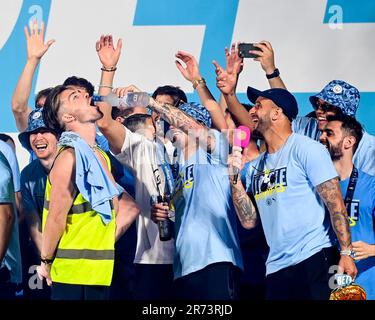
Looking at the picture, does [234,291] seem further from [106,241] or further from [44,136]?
[44,136]

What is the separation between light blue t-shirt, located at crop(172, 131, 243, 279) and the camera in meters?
5.15

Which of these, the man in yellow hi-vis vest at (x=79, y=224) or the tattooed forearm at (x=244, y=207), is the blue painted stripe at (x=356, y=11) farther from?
the man in yellow hi-vis vest at (x=79, y=224)

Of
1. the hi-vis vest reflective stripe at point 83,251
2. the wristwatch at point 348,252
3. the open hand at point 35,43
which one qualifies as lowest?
the hi-vis vest reflective stripe at point 83,251

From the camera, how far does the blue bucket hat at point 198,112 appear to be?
5312 millimetres

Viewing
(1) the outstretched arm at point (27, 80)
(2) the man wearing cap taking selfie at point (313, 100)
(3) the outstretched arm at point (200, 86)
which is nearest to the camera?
(2) the man wearing cap taking selfie at point (313, 100)

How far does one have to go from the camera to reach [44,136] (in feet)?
17.7

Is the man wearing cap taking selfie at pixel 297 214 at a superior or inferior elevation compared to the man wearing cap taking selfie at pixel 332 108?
inferior

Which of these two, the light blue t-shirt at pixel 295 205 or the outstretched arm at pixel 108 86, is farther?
the outstretched arm at pixel 108 86

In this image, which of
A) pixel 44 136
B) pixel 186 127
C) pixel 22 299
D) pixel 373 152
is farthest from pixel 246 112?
pixel 22 299

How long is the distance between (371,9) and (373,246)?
4.23ft

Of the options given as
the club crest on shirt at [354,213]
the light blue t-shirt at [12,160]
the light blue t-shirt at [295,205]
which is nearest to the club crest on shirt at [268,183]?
the light blue t-shirt at [295,205]

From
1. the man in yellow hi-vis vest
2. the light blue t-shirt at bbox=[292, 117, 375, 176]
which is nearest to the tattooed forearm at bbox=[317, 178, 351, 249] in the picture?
the light blue t-shirt at bbox=[292, 117, 375, 176]

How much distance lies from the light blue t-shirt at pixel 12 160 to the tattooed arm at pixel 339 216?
1.64 meters

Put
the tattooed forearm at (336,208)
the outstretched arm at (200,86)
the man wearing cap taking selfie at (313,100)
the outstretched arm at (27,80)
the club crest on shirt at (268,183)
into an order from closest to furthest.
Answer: the tattooed forearm at (336,208), the club crest on shirt at (268,183), the man wearing cap taking selfie at (313,100), the outstretched arm at (200,86), the outstretched arm at (27,80)
